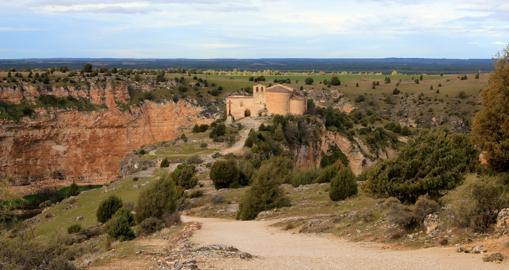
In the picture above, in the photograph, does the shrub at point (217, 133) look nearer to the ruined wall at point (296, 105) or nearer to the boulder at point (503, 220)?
the ruined wall at point (296, 105)

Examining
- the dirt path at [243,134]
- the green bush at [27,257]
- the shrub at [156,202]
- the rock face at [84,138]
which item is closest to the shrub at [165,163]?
the dirt path at [243,134]

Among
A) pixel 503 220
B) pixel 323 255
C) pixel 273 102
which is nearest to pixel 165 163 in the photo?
pixel 273 102

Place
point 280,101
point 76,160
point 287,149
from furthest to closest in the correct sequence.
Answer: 1. point 76,160
2. point 280,101
3. point 287,149

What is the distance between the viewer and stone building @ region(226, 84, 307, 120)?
173ft

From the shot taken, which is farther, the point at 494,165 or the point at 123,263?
the point at 494,165

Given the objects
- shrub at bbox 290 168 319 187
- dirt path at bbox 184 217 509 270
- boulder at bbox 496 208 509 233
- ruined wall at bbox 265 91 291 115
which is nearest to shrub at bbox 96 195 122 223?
shrub at bbox 290 168 319 187

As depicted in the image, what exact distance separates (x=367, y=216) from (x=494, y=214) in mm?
4593

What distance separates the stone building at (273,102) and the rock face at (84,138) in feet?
55.6

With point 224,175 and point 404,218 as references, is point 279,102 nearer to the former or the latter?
point 224,175

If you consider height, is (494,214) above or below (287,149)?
above

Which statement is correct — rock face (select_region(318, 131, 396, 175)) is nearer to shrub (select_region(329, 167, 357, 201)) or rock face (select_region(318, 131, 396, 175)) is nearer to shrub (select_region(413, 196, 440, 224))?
shrub (select_region(329, 167, 357, 201))

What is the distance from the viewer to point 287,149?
48.6 meters

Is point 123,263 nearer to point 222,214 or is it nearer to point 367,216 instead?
point 367,216

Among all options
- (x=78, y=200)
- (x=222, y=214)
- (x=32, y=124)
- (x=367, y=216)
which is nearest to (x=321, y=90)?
(x=32, y=124)
